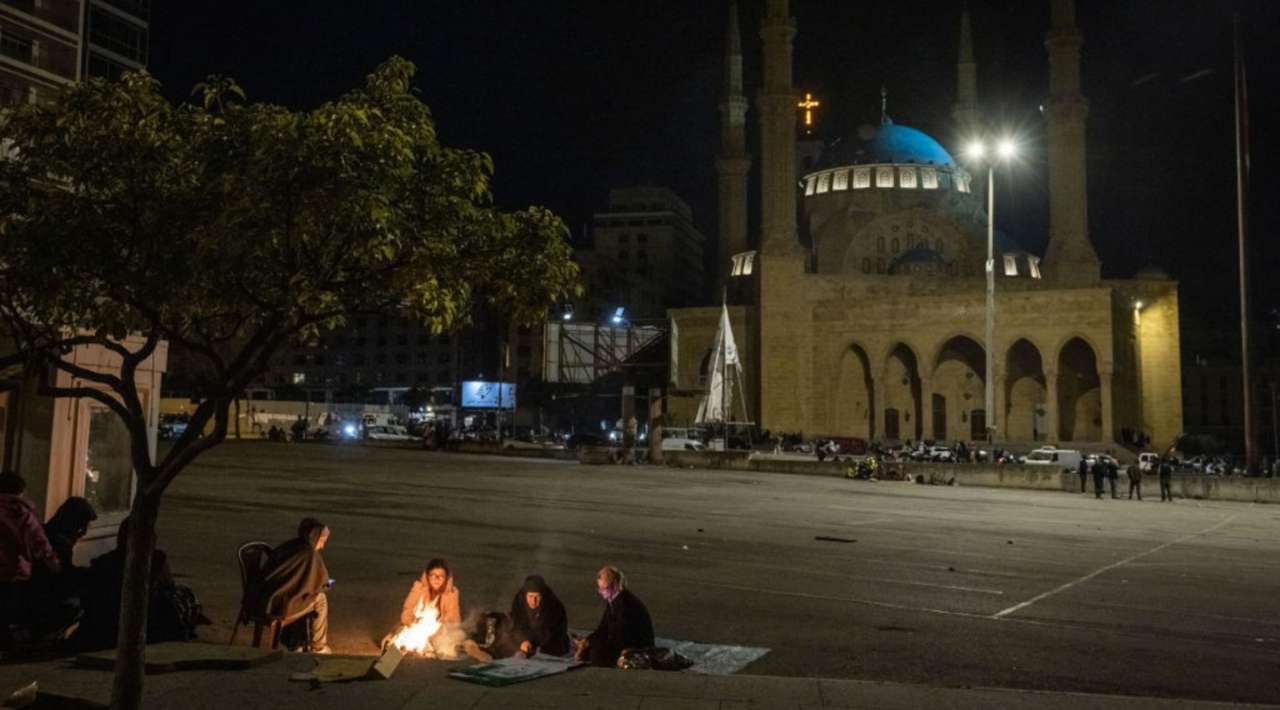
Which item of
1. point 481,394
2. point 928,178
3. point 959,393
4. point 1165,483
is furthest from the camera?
point 928,178

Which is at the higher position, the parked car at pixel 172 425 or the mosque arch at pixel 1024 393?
the mosque arch at pixel 1024 393

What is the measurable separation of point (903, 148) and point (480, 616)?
7224 cm

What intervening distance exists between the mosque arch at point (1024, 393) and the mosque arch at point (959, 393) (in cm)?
162

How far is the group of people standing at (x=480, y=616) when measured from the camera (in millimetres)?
7023

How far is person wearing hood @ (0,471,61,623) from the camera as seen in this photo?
6801mm

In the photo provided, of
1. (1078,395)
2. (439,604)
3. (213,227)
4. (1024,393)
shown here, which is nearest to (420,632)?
(439,604)

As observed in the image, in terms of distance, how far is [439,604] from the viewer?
750 centimetres

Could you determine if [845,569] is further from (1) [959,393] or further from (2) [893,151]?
(2) [893,151]

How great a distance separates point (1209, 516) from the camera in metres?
22.5

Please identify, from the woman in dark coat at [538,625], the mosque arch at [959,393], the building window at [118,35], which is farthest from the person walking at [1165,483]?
the building window at [118,35]

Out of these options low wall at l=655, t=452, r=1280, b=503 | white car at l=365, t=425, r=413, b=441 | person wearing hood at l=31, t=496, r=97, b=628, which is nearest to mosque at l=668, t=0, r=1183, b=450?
low wall at l=655, t=452, r=1280, b=503

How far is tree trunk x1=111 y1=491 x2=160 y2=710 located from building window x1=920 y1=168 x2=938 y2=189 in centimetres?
7208

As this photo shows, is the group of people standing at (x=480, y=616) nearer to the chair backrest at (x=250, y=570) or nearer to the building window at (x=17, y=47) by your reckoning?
the chair backrest at (x=250, y=570)

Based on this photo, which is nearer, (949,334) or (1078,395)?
(949,334)
